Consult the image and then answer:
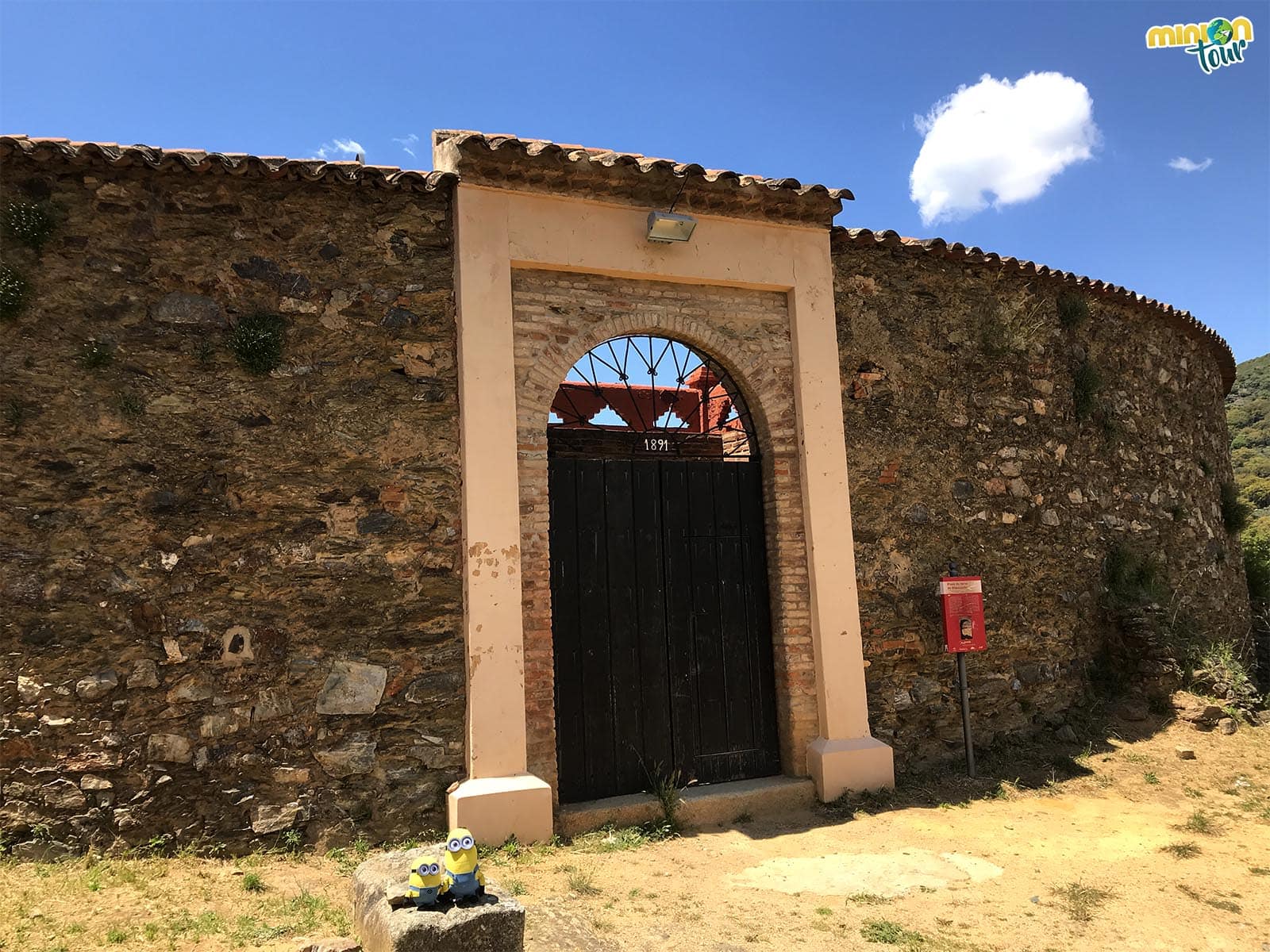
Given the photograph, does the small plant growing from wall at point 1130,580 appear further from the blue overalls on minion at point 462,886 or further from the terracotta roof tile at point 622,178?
the blue overalls on minion at point 462,886

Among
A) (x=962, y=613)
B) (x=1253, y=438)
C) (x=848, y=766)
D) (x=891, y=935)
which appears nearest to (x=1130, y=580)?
(x=962, y=613)

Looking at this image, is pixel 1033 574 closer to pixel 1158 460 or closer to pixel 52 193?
pixel 1158 460

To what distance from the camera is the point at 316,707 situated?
491 centimetres

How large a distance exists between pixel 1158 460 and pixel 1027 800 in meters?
4.73

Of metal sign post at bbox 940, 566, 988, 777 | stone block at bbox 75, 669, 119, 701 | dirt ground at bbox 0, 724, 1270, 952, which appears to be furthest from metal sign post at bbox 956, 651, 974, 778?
stone block at bbox 75, 669, 119, 701

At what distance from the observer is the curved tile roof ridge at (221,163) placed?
474 cm

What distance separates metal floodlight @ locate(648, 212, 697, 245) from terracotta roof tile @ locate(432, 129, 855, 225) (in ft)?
0.76

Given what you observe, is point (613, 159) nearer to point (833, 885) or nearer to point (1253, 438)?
point (833, 885)

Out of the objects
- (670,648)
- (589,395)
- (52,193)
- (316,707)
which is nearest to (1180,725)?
(670,648)

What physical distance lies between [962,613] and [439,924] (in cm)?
494

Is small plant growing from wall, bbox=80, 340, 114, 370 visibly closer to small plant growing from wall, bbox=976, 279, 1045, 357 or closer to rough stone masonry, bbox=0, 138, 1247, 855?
rough stone masonry, bbox=0, 138, 1247, 855

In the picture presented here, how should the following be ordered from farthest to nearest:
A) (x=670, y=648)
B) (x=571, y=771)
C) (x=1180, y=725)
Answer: (x=1180, y=725), (x=670, y=648), (x=571, y=771)

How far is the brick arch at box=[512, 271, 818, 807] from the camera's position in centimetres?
543

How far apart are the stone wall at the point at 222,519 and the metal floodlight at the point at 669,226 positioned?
1646 millimetres
